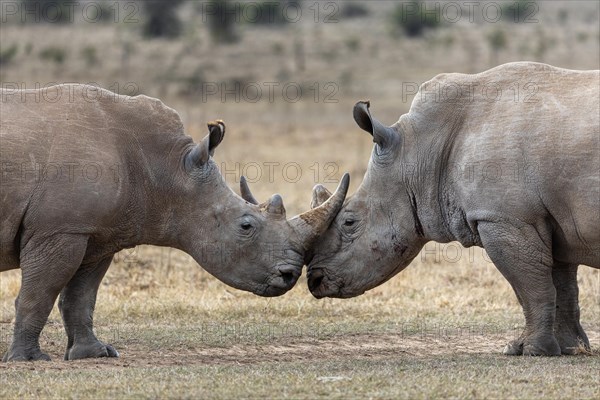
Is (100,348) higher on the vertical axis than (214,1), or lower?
lower

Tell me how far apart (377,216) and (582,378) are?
274cm

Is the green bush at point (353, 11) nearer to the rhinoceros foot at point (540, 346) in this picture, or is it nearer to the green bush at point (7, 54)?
the green bush at point (7, 54)

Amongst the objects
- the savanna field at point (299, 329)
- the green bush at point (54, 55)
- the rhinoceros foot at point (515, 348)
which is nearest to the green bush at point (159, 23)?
the green bush at point (54, 55)

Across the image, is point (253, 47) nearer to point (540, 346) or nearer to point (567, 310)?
point (567, 310)

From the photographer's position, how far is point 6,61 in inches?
1645

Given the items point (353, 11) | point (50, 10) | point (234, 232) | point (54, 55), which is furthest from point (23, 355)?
point (353, 11)

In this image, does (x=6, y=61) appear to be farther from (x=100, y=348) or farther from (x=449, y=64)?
(x=100, y=348)

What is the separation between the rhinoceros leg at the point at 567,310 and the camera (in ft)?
34.1

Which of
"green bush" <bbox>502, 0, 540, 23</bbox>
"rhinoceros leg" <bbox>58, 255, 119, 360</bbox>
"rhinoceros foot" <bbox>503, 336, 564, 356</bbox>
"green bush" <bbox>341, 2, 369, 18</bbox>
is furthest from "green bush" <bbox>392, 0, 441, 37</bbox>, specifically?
"rhinoceros foot" <bbox>503, 336, 564, 356</bbox>

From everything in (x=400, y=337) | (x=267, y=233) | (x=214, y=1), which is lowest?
(x=400, y=337)

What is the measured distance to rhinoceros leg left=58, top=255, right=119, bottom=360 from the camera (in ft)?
33.9

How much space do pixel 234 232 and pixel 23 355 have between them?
2.03 meters

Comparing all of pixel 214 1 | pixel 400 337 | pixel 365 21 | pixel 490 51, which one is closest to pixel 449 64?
pixel 490 51

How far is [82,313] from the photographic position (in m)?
10.5
